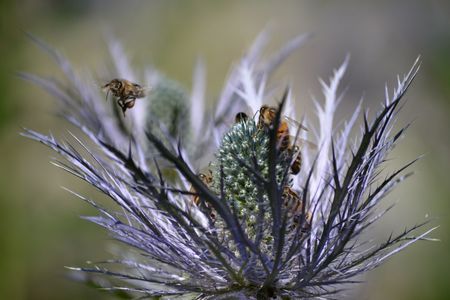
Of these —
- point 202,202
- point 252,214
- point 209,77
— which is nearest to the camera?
point 202,202

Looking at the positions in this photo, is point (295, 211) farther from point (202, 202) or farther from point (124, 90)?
point (124, 90)

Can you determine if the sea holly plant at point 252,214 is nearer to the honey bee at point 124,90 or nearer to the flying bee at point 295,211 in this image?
the flying bee at point 295,211

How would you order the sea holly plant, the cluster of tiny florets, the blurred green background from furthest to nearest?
the blurred green background → the cluster of tiny florets → the sea holly plant

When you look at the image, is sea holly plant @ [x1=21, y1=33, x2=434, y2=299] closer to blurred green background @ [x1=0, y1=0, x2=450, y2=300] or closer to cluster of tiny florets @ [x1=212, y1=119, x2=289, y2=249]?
cluster of tiny florets @ [x1=212, y1=119, x2=289, y2=249]

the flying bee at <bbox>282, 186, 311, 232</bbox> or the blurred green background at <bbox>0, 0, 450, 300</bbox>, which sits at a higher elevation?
the blurred green background at <bbox>0, 0, 450, 300</bbox>

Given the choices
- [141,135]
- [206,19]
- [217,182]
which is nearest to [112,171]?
[217,182]

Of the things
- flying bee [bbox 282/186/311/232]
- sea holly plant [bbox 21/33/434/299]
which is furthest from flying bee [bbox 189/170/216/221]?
flying bee [bbox 282/186/311/232]

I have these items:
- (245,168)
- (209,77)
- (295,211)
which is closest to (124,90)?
(245,168)

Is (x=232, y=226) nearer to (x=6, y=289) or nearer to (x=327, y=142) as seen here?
(x=327, y=142)

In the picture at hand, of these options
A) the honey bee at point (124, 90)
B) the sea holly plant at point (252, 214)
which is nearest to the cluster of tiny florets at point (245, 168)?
the sea holly plant at point (252, 214)
